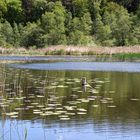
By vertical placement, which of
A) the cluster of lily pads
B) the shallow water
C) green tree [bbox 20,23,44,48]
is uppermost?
the cluster of lily pads

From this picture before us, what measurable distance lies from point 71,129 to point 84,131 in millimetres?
292

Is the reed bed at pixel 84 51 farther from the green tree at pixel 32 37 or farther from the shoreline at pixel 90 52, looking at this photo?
the green tree at pixel 32 37

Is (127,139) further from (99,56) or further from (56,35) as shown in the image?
(56,35)

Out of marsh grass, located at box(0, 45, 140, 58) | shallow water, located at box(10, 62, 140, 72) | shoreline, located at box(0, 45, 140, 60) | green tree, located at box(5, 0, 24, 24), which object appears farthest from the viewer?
green tree, located at box(5, 0, 24, 24)

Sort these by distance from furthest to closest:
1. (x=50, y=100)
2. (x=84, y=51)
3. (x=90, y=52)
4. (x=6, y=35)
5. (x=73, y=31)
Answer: (x=73, y=31)
(x=6, y=35)
(x=84, y=51)
(x=90, y=52)
(x=50, y=100)

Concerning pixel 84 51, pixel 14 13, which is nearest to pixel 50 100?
pixel 84 51

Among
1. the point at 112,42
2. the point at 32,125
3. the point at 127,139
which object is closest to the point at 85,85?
the point at 32,125

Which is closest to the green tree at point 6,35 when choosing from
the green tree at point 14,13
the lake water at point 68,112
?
the green tree at point 14,13

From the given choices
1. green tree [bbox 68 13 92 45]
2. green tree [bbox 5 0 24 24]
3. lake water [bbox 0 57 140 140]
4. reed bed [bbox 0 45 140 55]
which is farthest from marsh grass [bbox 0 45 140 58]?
green tree [bbox 5 0 24 24]

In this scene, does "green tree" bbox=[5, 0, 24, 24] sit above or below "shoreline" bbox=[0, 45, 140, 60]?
above

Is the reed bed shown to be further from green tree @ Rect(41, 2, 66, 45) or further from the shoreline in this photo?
green tree @ Rect(41, 2, 66, 45)

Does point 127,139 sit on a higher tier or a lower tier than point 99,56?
higher

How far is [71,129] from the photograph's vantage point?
33.1ft

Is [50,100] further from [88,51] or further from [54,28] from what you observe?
[54,28]
